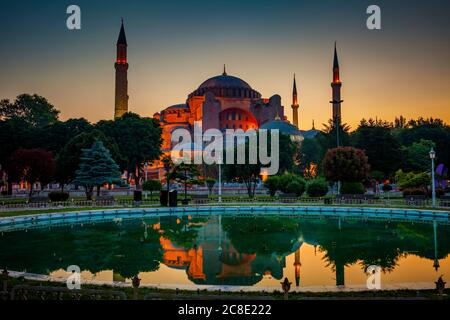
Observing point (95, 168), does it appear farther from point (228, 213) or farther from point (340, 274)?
point (340, 274)

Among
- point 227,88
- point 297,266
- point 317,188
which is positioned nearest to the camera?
point 297,266

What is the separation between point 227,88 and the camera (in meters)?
101

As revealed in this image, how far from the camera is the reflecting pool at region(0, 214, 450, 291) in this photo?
37.8ft

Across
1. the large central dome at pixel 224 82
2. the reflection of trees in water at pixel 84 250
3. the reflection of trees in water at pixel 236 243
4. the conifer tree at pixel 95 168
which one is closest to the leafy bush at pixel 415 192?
the reflection of trees in water at pixel 236 243

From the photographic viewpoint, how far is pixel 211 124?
9112cm

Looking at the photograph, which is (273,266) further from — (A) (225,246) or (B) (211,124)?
(B) (211,124)

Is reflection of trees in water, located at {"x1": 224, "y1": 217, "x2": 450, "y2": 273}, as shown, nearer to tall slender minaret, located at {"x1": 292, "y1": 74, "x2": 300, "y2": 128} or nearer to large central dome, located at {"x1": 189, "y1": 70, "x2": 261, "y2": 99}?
large central dome, located at {"x1": 189, "y1": 70, "x2": 261, "y2": 99}

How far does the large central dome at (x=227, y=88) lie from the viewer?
99500 mm

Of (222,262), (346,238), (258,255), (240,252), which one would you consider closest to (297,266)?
(258,255)

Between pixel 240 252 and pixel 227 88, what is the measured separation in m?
88.4

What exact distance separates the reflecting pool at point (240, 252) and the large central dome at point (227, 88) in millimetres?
78581

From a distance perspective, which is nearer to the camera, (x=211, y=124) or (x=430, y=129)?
(x=430, y=129)
